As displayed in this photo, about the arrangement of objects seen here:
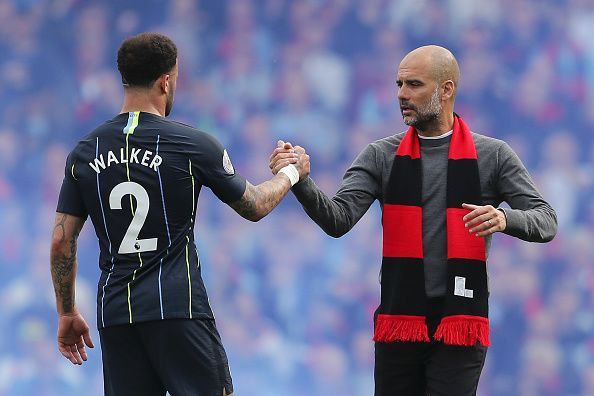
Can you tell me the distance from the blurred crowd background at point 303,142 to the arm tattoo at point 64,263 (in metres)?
2.40

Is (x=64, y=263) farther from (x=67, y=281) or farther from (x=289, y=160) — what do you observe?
(x=289, y=160)

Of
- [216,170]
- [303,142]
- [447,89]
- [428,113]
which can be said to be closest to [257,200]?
[216,170]

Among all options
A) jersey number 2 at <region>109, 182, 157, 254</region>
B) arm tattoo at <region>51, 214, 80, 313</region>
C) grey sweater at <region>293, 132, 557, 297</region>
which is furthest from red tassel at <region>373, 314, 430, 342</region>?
arm tattoo at <region>51, 214, 80, 313</region>

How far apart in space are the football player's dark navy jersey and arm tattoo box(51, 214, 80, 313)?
14 centimetres

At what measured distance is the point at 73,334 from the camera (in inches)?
145

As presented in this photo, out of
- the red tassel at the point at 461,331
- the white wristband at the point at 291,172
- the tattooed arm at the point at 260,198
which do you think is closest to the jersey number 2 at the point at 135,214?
the tattooed arm at the point at 260,198

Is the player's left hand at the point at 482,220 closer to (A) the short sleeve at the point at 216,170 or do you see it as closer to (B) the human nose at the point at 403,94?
(B) the human nose at the point at 403,94

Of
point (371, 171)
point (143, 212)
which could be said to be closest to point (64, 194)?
point (143, 212)

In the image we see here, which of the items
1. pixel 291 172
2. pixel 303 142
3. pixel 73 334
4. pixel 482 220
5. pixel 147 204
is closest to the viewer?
pixel 147 204

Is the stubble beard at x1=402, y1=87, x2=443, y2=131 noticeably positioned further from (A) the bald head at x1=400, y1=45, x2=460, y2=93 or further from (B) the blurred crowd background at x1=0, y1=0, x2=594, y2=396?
(B) the blurred crowd background at x1=0, y1=0, x2=594, y2=396

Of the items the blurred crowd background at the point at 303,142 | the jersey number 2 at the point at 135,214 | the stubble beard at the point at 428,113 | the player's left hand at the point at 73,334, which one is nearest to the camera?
the jersey number 2 at the point at 135,214

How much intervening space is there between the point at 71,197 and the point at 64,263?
232mm

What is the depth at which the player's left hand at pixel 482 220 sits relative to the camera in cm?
355

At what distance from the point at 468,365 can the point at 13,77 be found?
360 centimetres
